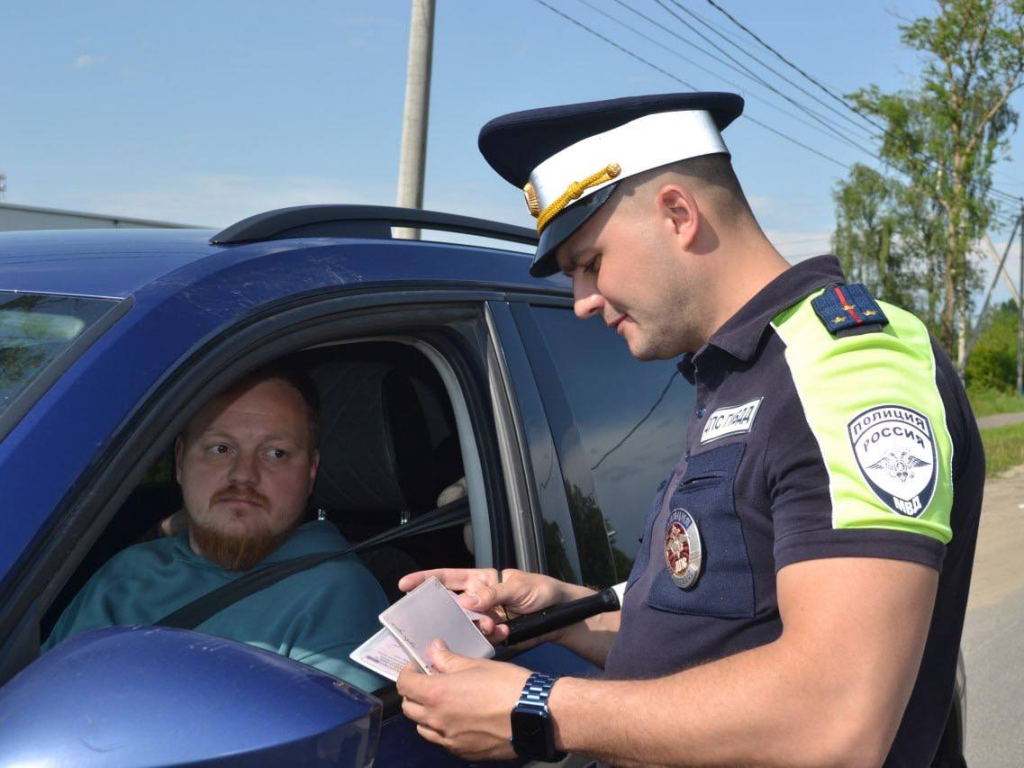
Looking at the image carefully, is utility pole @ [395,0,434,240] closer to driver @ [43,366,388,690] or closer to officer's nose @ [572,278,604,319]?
driver @ [43,366,388,690]

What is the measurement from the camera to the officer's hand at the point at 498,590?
188 centimetres

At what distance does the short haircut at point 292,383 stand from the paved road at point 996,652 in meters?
3.09

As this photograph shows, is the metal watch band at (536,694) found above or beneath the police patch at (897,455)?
beneath

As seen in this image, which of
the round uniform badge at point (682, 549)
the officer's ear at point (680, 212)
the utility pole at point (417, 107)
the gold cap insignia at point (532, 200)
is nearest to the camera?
the round uniform badge at point (682, 549)

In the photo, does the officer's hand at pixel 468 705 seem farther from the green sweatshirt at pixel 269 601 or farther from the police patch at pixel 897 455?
the police patch at pixel 897 455

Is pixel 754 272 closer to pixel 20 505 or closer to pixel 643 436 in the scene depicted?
pixel 643 436

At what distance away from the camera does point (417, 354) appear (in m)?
2.46

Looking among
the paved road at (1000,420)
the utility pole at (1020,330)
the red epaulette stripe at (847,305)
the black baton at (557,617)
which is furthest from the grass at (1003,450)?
the utility pole at (1020,330)

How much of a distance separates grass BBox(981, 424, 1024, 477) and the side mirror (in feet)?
43.1

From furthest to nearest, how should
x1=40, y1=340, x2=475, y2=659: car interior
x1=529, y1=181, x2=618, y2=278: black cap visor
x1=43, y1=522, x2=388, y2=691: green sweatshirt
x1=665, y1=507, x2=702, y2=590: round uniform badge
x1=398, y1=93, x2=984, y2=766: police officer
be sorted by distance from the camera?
x1=40, y1=340, x2=475, y2=659: car interior < x1=43, y1=522, x2=388, y2=691: green sweatshirt < x1=529, y1=181, x2=618, y2=278: black cap visor < x1=665, y1=507, x2=702, y2=590: round uniform badge < x1=398, y1=93, x2=984, y2=766: police officer

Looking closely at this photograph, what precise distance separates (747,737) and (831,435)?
0.38 meters

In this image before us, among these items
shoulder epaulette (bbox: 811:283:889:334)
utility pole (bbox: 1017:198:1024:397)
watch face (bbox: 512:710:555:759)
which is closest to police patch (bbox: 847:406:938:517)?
shoulder epaulette (bbox: 811:283:889:334)

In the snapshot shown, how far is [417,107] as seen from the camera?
994 cm

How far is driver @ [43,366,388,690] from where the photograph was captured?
6.63ft
